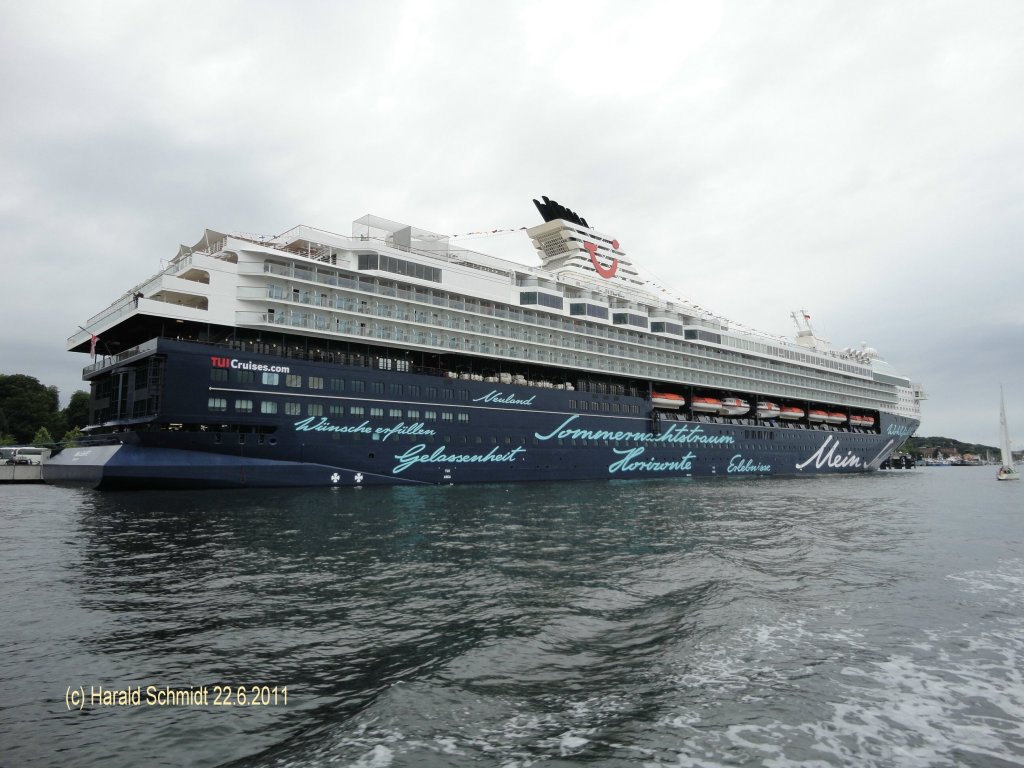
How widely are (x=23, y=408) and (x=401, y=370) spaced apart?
84624 mm

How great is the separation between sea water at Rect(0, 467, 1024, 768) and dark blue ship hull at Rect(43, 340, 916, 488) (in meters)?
12.7

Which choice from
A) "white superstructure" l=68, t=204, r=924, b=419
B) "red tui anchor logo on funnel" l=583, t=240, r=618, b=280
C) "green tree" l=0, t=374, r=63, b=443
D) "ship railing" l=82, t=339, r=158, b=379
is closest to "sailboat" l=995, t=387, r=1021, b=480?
"white superstructure" l=68, t=204, r=924, b=419

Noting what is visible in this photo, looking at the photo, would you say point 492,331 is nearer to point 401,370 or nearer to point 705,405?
point 401,370

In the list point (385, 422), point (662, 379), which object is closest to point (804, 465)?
point (662, 379)

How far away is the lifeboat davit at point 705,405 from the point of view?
200 ft

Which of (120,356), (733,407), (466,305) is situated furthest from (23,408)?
(733,407)

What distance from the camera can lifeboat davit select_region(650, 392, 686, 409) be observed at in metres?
56.5

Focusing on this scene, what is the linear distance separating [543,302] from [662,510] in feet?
84.3

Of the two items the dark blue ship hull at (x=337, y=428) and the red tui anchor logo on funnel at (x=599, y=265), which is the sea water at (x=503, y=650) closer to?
the dark blue ship hull at (x=337, y=428)

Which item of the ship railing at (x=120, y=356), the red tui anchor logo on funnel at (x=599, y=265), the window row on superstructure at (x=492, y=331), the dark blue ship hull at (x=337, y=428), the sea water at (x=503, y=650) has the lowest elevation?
the sea water at (x=503, y=650)

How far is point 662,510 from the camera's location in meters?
27.0

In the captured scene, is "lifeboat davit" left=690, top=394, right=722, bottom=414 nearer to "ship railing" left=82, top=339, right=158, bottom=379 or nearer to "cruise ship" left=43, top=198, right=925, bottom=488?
"cruise ship" left=43, top=198, right=925, bottom=488

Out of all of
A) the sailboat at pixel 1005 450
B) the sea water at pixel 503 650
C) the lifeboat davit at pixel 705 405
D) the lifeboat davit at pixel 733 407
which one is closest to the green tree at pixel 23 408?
the sea water at pixel 503 650

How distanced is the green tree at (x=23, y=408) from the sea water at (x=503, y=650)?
9287cm
